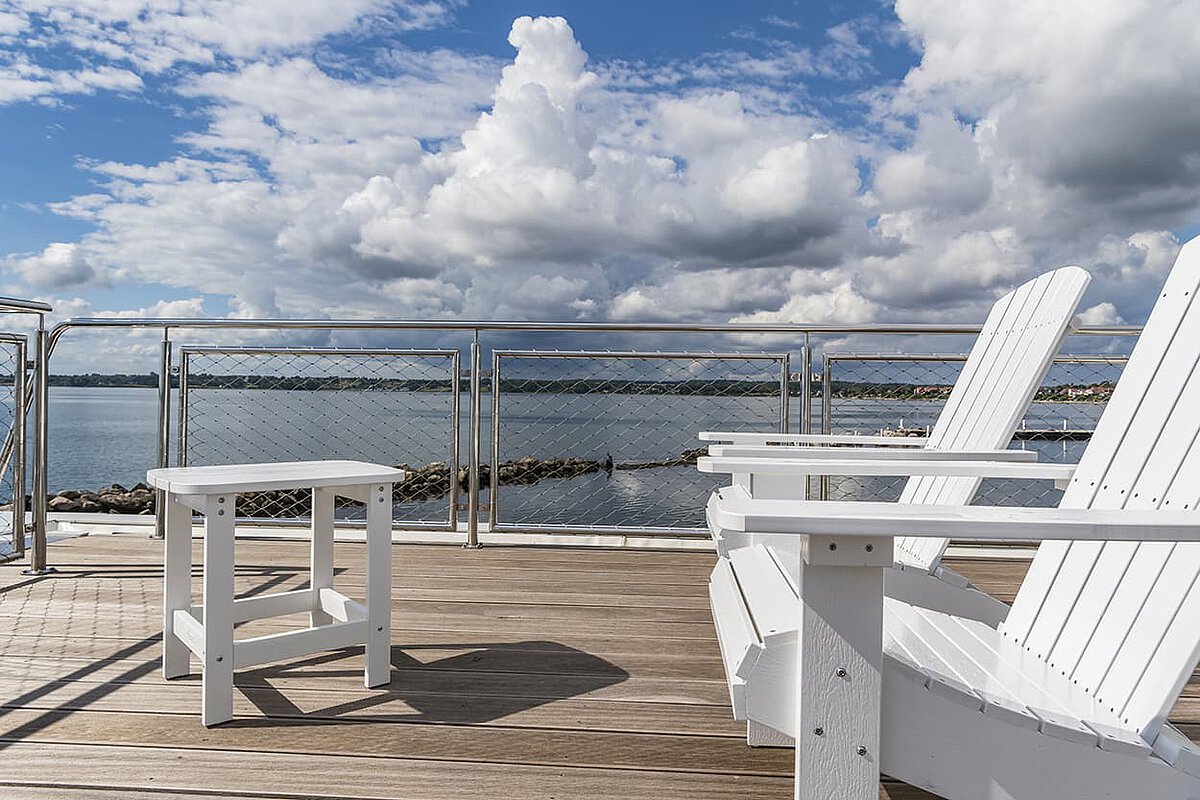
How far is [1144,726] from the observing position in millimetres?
Result: 925

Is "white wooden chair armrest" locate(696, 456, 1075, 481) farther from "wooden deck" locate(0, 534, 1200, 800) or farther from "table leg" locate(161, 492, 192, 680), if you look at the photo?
"table leg" locate(161, 492, 192, 680)

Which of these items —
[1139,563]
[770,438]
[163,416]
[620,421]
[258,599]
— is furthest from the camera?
[620,421]

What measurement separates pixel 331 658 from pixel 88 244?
80.9 ft

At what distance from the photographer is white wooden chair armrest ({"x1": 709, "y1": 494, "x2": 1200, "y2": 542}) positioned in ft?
2.55

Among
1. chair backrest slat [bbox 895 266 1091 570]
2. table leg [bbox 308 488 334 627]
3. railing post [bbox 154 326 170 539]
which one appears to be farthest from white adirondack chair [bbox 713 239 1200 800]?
railing post [bbox 154 326 170 539]

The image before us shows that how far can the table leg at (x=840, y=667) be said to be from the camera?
2.67ft

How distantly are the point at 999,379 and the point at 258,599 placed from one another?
6.01ft

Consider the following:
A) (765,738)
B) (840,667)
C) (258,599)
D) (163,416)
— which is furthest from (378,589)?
(163,416)

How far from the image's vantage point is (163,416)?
11.2 feet

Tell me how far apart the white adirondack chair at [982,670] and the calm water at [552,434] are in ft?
6.38

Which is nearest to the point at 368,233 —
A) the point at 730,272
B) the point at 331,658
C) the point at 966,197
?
the point at 730,272

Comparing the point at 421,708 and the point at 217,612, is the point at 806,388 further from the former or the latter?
the point at 217,612

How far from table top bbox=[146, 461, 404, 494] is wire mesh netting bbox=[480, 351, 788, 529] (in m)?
1.47

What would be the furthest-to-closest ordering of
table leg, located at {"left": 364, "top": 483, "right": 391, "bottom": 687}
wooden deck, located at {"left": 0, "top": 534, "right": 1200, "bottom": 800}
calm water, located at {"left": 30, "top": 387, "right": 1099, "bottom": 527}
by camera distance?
calm water, located at {"left": 30, "top": 387, "right": 1099, "bottom": 527}, table leg, located at {"left": 364, "top": 483, "right": 391, "bottom": 687}, wooden deck, located at {"left": 0, "top": 534, "right": 1200, "bottom": 800}
